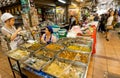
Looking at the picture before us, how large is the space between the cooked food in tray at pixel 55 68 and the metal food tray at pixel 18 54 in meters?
0.51

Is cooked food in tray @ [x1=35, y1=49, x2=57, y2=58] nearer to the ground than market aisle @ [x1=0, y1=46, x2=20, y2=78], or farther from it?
farther from it

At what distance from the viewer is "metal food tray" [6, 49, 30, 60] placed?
5.79ft

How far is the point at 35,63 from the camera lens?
166 cm

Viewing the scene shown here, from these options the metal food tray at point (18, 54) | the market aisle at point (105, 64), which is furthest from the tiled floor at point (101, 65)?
the metal food tray at point (18, 54)

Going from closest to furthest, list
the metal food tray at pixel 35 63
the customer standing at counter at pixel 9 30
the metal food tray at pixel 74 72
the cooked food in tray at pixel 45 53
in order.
→ the metal food tray at pixel 74 72
the metal food tray at pixel 35 63
the cooked food in tray at pixel 45 53
the customer standing at counter at pixel 9 30

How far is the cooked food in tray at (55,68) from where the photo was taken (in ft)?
4.91

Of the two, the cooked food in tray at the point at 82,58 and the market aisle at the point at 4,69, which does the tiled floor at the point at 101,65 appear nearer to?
the market aisle at the point at 4,69

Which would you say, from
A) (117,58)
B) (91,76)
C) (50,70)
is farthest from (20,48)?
(117,58)

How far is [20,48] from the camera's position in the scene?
2.16 m

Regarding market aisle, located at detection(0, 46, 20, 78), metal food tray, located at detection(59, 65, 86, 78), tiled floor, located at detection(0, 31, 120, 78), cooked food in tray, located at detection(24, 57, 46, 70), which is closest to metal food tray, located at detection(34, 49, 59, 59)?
cooked food in tray, located at detection(24, 57, 46, 70)

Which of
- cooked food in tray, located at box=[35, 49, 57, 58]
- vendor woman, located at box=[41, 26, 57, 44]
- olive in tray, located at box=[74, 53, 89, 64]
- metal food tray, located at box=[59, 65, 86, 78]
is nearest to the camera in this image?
metal food tray, located at box=[59, 65, 86, 78]

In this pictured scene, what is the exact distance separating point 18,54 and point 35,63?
0.49 meters

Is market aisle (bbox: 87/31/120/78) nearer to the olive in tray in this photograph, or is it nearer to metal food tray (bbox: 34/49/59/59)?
the olive in tray

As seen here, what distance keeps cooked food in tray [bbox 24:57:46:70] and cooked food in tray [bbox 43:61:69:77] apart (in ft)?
0.40
